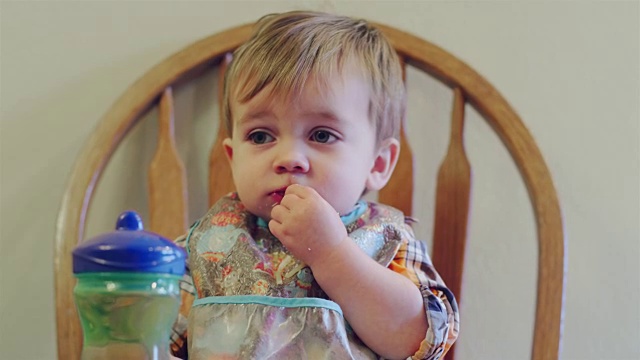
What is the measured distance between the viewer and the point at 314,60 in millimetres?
730

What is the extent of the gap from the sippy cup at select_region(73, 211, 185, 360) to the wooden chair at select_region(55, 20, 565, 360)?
0.50 meters

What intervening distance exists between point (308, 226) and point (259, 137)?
0.15 metres

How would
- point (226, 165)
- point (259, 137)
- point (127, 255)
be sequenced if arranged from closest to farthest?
point (127, 255)
point (259, 137)
point (226, 165)

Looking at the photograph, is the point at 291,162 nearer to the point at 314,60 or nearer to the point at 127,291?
the point at 314,60

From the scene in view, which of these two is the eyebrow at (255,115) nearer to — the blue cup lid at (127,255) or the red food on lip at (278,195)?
the red food on lip at (278,195)

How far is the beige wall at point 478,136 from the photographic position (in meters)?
1.01

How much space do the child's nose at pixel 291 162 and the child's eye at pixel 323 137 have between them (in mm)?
31

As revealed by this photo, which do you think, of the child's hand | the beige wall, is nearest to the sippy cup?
the child's hand

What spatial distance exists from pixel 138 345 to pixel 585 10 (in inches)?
34.8

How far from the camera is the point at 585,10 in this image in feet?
3.34

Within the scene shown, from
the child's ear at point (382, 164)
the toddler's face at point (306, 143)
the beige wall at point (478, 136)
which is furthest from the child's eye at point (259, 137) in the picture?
the beige wall at point (478, 136)

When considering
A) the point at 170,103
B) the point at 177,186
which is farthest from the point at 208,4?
the point at 177,186

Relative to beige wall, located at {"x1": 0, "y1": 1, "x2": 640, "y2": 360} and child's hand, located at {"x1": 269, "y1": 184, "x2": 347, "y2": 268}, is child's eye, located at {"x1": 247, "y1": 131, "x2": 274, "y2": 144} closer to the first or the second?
child's hand, located at {"x1": 269, "y1": 184, "x2": 347, "y2": 268}

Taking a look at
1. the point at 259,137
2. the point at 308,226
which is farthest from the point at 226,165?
the point at 308,226
